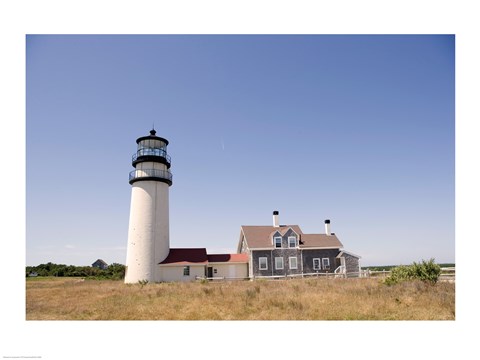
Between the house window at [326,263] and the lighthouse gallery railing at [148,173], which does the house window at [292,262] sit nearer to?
the house window at [326,263]

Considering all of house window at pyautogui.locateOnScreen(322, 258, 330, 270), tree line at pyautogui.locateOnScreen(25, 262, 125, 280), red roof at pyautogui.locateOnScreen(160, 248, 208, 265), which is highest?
red roof at pyautogui.locateOnScreen(160, 248, 208, 265)

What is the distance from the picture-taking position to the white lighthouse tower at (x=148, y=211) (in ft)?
69.1

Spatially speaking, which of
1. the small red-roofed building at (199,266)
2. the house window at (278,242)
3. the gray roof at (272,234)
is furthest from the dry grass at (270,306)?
the house window at (278,242)

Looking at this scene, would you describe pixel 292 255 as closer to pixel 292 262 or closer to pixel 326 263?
pixel 292 262

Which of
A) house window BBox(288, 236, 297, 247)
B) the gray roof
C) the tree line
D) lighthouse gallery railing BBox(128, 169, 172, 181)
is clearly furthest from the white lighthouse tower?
the tree line

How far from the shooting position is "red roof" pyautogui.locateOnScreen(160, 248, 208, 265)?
73.6 ft

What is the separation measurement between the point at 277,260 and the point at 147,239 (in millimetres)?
11101

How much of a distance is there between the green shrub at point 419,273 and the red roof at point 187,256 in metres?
13.5

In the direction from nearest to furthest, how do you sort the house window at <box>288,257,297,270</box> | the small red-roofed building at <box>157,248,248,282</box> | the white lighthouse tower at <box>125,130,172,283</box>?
the white lighthouse tower at <box>125,130,172,283</box> → the small red-roofed building at <box>157,248,248,282</box> → the house window at <box>288,257,297,270</box>

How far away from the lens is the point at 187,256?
23.3 m

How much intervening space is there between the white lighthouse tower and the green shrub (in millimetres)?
15567

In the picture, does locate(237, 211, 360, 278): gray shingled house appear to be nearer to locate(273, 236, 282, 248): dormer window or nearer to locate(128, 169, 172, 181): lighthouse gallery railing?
locate(273, 236, 282, 248): dormer window
